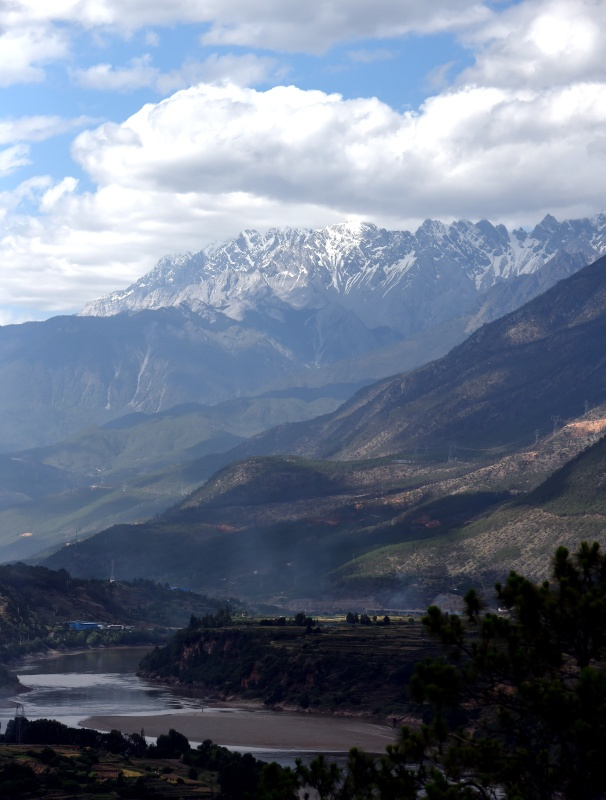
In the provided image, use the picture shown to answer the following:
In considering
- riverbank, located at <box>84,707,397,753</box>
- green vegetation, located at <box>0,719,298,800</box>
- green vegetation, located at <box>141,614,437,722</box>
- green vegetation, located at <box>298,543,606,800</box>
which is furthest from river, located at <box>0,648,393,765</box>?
green vegetation, located at <box>298,543,606,800</box>

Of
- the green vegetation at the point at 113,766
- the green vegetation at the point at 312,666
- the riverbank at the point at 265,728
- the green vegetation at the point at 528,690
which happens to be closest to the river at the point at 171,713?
the riverbank at the point at 265,728

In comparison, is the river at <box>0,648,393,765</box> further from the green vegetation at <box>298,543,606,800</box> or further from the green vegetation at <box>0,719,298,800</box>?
the green vegetation at <box>298,543,606,800</box>

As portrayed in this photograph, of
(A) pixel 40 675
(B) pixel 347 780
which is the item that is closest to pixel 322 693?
(A) pixel 40 675

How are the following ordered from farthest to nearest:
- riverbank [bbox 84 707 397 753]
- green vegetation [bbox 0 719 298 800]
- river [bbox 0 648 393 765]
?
1. river [bbox 0 648 393 765]
2. riverbank [bbox 84 707 397 753]
3. green vegetation [bbox 0 719 298 800]

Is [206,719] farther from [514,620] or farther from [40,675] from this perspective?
[514,620]

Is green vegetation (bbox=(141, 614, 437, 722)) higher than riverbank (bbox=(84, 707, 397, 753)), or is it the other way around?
green vegetation (bbox=(141, 614, 437, 722))

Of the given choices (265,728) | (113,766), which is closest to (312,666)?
(265,728)
